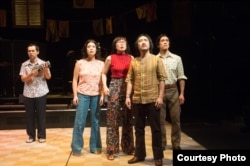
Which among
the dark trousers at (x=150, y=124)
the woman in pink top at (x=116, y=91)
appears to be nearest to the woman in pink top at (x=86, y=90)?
the woman in pink top at (x=116, y=91)

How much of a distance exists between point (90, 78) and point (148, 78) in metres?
0.82

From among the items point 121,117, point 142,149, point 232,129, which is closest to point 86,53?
point 121,117

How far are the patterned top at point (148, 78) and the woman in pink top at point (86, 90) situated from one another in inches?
25.7

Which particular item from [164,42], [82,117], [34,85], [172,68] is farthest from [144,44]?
[34,85]

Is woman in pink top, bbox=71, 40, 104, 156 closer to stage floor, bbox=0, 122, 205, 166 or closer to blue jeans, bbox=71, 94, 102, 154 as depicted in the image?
blue jeans, bbox=71, 94, 102, 154

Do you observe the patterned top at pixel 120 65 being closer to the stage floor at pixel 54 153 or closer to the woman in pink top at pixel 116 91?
the woman in pink top at pixel 116 91

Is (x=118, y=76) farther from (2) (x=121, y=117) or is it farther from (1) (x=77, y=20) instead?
(1) (x=77, y=20)

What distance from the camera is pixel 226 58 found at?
264 inches

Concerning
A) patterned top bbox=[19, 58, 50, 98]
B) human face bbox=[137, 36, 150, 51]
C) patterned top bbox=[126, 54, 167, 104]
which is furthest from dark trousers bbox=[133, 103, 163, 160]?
patterned top bbox=[19, 58, 50, 98]

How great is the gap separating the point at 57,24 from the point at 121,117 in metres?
4.10

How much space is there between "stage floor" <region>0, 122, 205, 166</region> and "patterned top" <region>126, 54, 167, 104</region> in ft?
2.47

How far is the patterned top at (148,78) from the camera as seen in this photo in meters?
3.73

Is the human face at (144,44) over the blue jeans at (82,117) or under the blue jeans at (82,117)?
over

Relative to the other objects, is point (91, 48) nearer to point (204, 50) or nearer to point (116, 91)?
point (116, 91)
